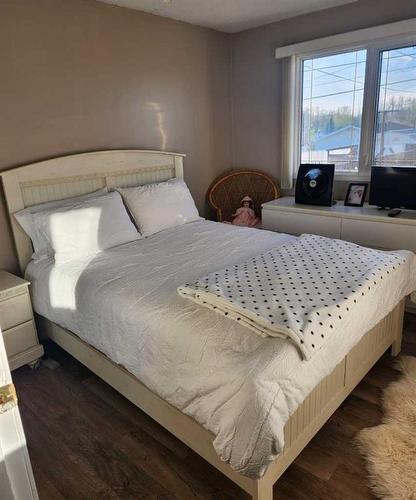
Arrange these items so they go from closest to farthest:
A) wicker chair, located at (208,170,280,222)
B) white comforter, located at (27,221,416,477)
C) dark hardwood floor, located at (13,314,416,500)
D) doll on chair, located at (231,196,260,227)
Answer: white comforter, located at (27,221,416,477)
dark hardwood floor, located at (13,314,416,500)
doll on chair, located at (231,196,260,227)
wicker chair, located at (208,170,280,222)

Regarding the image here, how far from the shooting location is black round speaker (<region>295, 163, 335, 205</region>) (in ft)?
10.5

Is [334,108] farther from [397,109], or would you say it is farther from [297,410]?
[297,410]

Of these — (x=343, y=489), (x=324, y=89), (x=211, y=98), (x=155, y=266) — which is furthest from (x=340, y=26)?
(x=343, y=489)

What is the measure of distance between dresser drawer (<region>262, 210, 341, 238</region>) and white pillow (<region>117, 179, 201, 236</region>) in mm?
718

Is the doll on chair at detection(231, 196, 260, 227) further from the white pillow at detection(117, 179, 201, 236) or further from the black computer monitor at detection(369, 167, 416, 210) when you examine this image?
the black computer monitor at detection(369, 167, 416, 210)

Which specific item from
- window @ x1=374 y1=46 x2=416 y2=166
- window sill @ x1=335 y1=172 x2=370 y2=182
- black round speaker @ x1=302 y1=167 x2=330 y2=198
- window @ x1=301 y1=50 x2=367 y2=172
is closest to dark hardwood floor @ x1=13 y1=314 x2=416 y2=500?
black round speaker @ x1=302 y1=167 x2=330 y2=198

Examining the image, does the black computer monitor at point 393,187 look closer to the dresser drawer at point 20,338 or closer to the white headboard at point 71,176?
the white headboard at point 71,176

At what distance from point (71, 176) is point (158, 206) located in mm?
643

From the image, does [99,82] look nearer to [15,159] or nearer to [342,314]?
[15,159]

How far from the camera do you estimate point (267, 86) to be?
3598 millimetres

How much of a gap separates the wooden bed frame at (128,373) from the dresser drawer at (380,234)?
0.66 m

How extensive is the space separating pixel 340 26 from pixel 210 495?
132 inches

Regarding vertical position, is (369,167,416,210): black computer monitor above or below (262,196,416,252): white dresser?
above

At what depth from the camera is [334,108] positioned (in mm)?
3324
